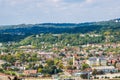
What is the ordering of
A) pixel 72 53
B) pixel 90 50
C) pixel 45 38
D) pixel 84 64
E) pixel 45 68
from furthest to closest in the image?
pixel 45 38 < pixel 90 50 < pixel 72 53 < pixel 84 64 < pixel 45 68

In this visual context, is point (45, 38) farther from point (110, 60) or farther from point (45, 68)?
point (45, 68)

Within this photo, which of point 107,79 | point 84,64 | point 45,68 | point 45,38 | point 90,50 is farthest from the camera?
point 45,38

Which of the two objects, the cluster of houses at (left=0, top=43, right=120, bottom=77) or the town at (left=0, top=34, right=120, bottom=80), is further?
the cluster of houses at (left=0, top=43, right=120, bottom=77)

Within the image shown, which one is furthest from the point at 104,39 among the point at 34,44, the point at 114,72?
the point at 114,72

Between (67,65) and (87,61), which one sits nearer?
(67,65)

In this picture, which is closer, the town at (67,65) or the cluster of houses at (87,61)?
the town at (67,65)

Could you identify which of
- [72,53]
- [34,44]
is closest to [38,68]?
[72,53]

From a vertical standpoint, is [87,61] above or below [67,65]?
below

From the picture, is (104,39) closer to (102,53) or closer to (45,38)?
(45,38)

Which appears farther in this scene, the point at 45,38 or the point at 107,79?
the point at 45,38
